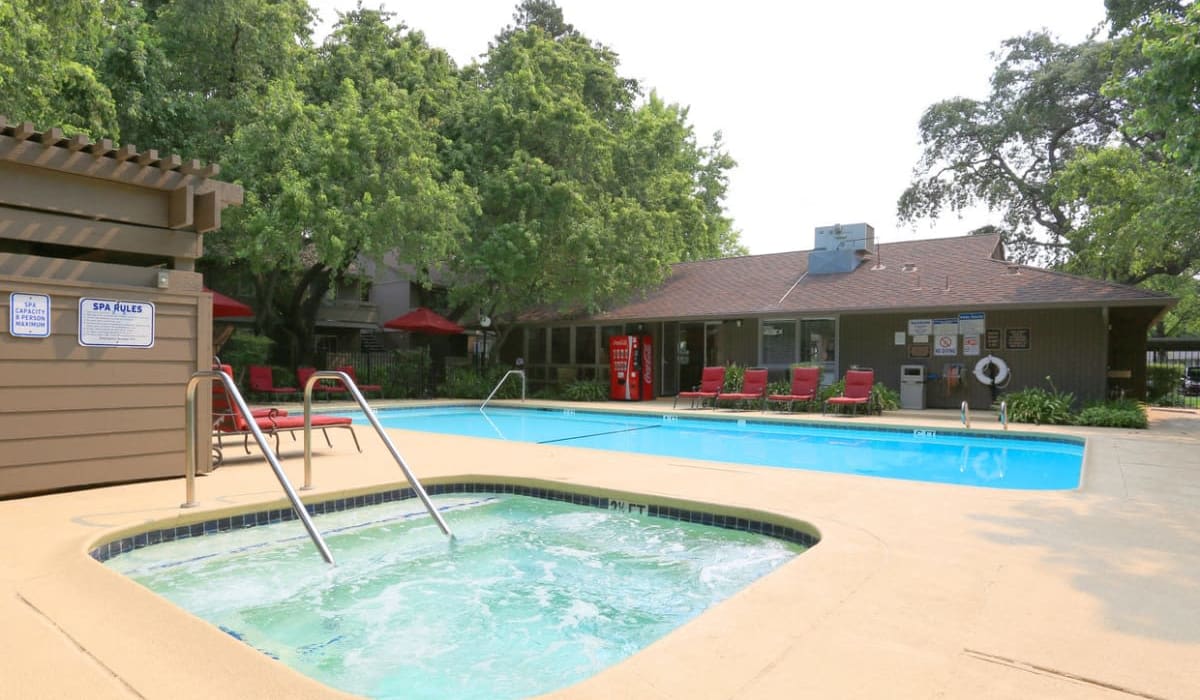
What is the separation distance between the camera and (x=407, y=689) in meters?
3.07

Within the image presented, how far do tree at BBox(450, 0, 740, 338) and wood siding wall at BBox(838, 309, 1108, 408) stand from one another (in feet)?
17.4

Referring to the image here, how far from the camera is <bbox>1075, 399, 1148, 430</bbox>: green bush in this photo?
455 inches

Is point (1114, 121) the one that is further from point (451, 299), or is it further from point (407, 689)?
point (407, 689)

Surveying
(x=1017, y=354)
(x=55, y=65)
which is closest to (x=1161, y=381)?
(x=1017, y=354)

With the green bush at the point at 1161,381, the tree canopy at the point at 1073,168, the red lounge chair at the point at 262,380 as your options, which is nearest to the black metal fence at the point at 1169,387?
the green bush at the point at 1161,381

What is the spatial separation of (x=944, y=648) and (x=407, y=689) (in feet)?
7.23

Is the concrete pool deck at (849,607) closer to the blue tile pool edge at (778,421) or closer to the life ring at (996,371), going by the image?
the blue tile pool edge at (778,421)

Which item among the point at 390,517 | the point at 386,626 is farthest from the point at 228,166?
the point at 386,626

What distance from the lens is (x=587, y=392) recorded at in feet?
60.2

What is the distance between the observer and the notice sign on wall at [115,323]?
541 centimetres

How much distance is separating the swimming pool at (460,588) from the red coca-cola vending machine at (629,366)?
1185cm

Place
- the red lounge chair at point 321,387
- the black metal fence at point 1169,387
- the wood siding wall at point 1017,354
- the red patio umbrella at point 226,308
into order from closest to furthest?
the wood siding wall at point 1017,354 < the red patio umbrella at point 226,308 < the red lounge chair at point 321,387 < the black metal fence at point 1169,387

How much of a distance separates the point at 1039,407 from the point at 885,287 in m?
4.39

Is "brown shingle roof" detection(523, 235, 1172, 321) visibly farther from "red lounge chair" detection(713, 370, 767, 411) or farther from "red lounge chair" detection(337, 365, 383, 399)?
"red lounge chair" detection(337, 365, 383, 399)
